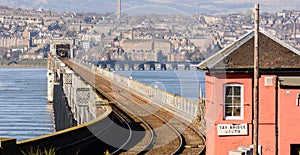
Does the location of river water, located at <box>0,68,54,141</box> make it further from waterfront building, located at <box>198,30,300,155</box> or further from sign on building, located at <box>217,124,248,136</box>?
sign on building, located at <box>217,124,248,136</box>

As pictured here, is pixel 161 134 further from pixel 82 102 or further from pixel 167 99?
pixel 167 99

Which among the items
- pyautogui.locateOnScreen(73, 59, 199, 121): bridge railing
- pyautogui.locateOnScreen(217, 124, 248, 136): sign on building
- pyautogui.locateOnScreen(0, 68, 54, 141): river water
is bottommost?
pyautogui.locateOnScreen(0, 68, 54, 141): river water

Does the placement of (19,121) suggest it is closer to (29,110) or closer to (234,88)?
(29,110)

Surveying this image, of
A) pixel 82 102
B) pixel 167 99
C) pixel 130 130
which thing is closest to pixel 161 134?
pixel 130 130

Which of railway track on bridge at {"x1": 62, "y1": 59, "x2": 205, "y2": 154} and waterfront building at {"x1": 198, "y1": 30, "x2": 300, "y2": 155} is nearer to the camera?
waterfront building at {"x1": 198, "y1": 30, "x2": 300, "y2": 155}

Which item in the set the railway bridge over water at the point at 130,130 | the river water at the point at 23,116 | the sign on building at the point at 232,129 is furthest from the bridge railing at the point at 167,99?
the sign on building at the point at 232,129

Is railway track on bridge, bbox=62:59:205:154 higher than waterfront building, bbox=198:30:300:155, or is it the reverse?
waterfront building, bbox=198:30:300:155

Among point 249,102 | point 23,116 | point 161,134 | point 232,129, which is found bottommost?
point 23,116

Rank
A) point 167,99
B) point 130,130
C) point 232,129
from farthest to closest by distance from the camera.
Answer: point 167,99, point 130,130, point 232,129

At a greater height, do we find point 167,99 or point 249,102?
point 249,102

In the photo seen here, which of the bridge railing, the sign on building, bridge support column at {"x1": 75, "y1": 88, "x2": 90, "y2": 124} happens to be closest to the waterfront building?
the sign on building

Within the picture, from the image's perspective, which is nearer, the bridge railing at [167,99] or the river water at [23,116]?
the bridge railing at [167,99]

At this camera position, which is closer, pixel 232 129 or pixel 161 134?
pixel 232 129

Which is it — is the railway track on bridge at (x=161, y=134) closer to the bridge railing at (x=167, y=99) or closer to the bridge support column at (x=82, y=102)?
the bridge railing at (x=167, y=99)
